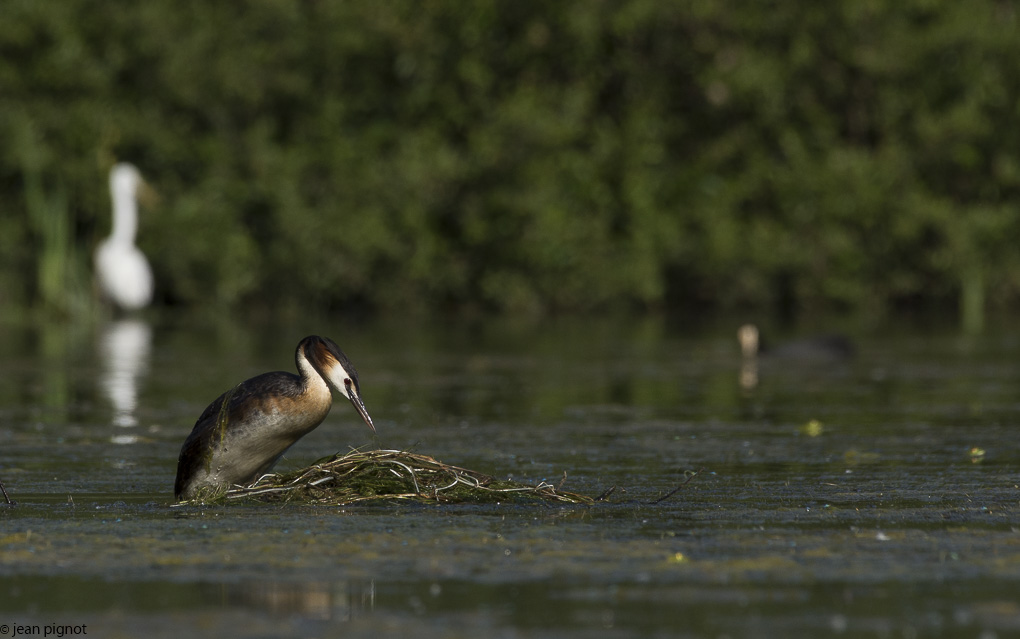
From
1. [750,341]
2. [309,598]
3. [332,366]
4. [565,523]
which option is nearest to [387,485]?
[332,366]

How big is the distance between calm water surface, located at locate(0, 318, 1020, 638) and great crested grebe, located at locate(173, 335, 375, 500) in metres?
0.25

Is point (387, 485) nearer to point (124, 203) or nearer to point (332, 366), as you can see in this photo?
point (332, 366)

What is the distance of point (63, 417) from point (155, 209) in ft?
59.1

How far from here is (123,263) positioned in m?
25.2

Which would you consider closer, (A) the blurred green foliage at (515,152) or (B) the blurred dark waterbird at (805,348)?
(B) the blurred dark waterbird at (805,348)

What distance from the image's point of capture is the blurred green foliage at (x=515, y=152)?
3053 centimetres

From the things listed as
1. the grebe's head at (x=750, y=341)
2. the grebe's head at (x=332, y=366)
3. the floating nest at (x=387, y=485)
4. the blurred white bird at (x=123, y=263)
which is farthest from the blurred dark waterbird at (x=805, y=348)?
the grebe's head at (x=332, y=366)

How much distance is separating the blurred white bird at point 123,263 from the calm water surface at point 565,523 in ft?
33.5

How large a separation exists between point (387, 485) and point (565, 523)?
1066mm

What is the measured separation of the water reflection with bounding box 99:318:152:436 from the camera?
11.8 metres

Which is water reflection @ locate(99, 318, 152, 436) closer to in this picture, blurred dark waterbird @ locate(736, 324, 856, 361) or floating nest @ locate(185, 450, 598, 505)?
floating nest @ locate(185, 450, 598, 505)

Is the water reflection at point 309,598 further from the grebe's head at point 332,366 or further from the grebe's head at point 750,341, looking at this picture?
the grebe's head at point 750,341

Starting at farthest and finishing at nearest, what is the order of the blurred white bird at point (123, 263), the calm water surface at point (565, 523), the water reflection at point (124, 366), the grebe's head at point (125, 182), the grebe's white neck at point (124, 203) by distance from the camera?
the grebe's head at point (125, 182) < the grebe's white neck at point (124, 203) < the blurred white bird at point (123, 263) < the water reflection at point (124, 366) < the calm water surface at point (565, 523)

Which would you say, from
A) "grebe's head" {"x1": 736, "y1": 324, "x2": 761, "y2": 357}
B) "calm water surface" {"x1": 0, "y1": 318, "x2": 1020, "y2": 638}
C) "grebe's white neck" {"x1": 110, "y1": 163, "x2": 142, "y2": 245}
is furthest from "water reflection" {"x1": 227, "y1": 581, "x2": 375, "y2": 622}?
"grebe's white neck" {"x1": 110, "y1": 163, "x2": 142, "y2": 245}
